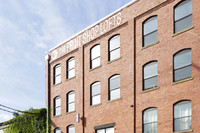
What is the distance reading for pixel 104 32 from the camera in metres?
32.4

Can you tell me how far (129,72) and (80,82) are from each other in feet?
23.1

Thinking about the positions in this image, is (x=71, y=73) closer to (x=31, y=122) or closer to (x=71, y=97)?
(x=71, y=97)

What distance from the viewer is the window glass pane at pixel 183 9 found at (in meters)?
25.3

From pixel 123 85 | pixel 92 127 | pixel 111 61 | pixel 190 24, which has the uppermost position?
pixel 190 24

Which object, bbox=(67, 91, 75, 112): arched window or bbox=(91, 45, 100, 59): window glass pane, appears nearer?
bbox=(91, 45, 100, 59): window glass pane

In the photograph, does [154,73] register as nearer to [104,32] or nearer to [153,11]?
[153,11]

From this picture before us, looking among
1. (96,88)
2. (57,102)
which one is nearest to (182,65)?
(96,88)

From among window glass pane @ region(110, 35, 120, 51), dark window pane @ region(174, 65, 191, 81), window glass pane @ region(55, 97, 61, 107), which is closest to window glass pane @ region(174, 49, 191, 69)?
dark window pane @ region(174, 65, 191, 81)

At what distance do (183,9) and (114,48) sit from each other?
7.74 metres

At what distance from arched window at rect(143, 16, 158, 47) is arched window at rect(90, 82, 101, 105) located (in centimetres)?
654

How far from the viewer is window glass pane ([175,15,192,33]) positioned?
25.1m

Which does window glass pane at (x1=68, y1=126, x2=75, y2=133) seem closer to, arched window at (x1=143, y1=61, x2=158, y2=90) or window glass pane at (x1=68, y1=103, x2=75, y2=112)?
window glass pane at (x1=68, y1=103, x2=75, y2=112)

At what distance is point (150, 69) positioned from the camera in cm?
2738

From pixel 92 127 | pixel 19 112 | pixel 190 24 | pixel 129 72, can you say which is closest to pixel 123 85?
pixel 129 72
